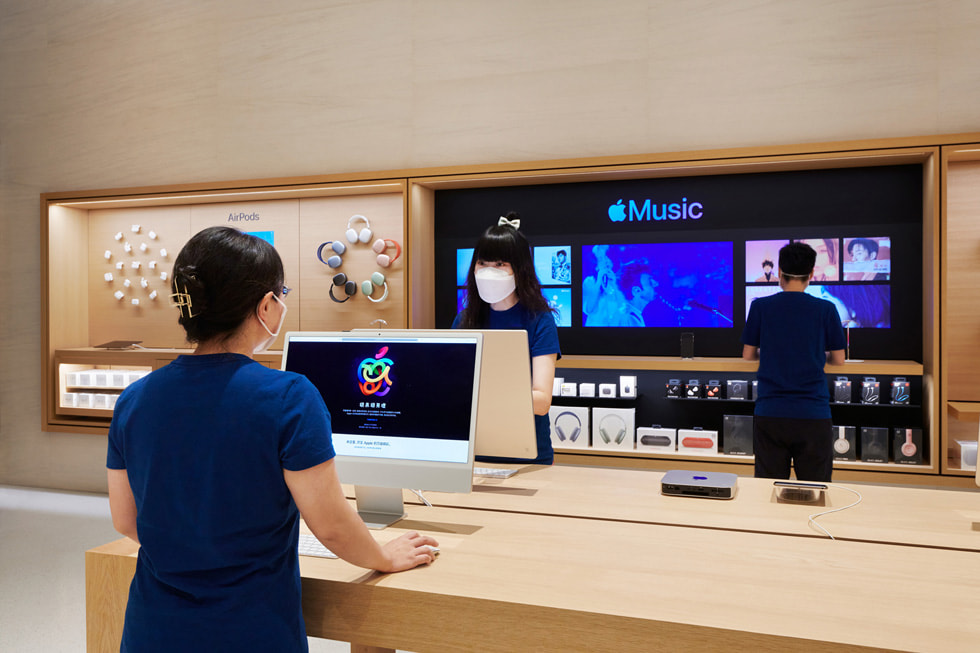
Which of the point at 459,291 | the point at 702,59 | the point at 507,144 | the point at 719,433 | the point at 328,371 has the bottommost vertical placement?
the point at 719,433

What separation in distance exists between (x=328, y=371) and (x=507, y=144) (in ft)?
8.88

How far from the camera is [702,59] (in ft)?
12.6

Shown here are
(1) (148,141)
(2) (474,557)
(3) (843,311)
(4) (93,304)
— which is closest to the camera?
(2) (474,557)

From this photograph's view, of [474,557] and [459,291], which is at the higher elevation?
[459,291]

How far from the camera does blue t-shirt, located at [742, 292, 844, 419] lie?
9.64 ft

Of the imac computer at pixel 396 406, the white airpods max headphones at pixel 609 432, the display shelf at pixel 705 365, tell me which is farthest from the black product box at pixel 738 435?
the imac computer at pixel 396 406

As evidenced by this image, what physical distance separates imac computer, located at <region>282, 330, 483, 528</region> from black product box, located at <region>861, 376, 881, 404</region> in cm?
286

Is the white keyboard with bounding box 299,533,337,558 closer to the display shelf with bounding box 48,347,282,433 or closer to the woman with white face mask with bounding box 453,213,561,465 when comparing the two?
the woman with white face mask with bounding box 453,213,561,465

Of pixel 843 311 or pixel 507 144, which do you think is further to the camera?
pixel 507 144

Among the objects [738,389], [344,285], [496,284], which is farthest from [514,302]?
[344,285]

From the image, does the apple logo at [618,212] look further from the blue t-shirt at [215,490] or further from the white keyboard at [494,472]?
the blue t-shirt at [215,490]

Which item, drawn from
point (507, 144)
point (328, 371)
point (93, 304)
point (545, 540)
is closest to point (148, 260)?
point (93, 304)

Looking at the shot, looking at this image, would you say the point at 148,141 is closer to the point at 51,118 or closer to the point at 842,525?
the point at 51,118

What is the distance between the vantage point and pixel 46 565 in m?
3.70
